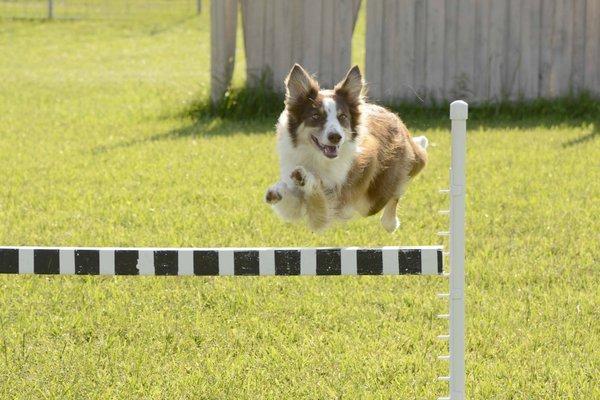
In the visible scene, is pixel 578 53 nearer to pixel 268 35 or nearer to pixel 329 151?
pixel 268 35

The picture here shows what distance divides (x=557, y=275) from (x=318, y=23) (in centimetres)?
714

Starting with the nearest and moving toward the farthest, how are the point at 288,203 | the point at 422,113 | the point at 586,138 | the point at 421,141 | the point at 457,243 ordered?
the point at 457,243 < the point at 288,203 < the point at 421,141 < the point at 586,138 < the point at 422,113

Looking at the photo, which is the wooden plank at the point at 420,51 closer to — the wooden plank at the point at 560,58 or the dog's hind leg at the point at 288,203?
the wooden plank at the point at 560,58

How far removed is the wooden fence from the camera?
13.4 meters

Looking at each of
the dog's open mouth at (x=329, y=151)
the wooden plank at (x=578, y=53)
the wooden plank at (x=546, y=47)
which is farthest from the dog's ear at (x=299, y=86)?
Answer: the wooden plank at (x=578, y=53)

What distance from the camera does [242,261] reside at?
4301 millimetres

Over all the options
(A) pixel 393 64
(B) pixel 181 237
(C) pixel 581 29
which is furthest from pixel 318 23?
(B) pixel 181 237

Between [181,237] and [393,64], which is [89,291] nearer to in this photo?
[181,237]

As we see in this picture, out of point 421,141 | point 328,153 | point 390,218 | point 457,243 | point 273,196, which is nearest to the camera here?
point 457,243

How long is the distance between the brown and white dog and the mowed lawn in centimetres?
76

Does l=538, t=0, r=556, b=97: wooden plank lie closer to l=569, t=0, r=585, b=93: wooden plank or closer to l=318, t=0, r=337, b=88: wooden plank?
l=569, t=0, r=585, b=93: wooden plank

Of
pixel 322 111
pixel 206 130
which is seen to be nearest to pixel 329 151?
pixel 322 111

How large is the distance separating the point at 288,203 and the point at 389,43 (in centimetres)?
854

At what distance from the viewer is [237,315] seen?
6.30 metres
